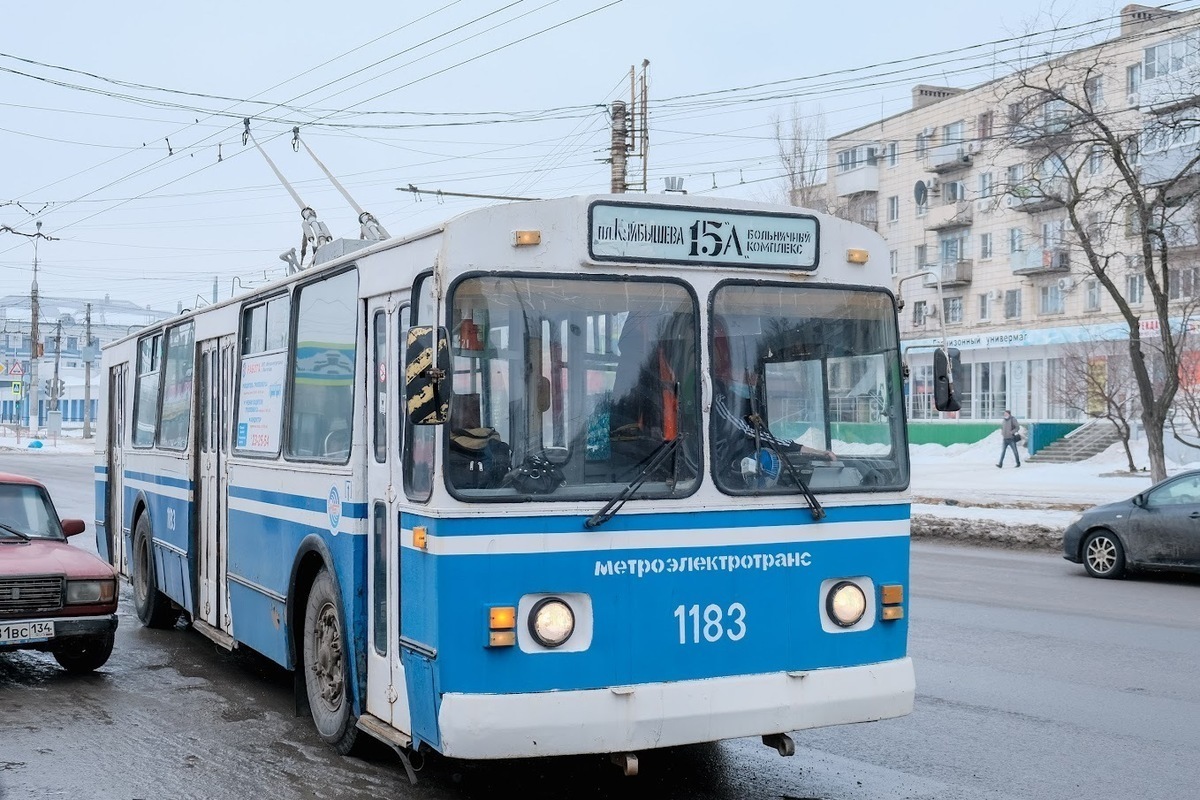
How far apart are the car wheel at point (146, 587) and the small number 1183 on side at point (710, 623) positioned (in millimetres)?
7003

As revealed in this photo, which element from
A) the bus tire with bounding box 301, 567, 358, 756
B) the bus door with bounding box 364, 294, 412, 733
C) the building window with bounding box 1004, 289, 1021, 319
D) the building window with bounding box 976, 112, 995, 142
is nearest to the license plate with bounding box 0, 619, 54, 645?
the bus tire with bounding box 301, 567, 358, 756

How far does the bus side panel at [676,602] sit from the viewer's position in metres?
5.59

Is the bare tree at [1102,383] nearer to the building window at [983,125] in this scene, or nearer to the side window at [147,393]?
the building window at [983,125]

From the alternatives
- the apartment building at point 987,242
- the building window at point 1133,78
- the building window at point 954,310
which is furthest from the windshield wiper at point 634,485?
the building window at point 954,310

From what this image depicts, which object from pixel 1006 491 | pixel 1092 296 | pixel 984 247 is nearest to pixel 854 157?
pixel 984 247

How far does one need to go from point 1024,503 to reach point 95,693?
19875 mm

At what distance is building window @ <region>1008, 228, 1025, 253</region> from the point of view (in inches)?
2123

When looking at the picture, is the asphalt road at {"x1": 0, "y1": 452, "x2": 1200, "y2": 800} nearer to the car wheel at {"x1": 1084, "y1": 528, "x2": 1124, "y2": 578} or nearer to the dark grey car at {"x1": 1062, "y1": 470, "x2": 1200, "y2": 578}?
the dark grey car at {"x1": 1062, "y1": 470, "x2": 1200, "y2": 578}

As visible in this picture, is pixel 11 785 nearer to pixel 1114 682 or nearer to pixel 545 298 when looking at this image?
pixel 545 298

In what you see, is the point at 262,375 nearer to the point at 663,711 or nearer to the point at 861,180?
the point at 663,711

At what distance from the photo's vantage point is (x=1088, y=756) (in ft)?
23.4

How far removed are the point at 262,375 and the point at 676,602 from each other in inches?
153

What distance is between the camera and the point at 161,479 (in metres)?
11.2

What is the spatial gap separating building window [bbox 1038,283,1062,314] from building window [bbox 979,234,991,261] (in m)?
3.57
